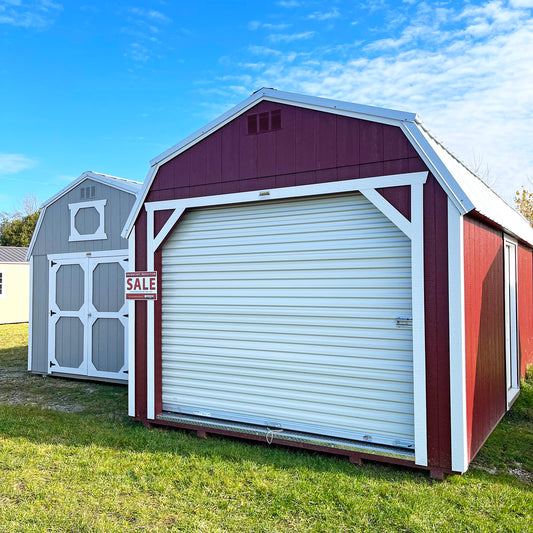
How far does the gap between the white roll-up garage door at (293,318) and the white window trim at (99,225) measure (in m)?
3.10

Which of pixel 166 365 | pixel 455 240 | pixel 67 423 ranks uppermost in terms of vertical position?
pixel 455 240

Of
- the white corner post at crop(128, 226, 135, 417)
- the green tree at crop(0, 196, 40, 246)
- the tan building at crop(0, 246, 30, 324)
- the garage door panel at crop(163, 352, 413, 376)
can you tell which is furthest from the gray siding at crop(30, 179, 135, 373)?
the green tree at crop(0, 196, 40, 246)

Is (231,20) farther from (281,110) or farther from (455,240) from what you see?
(455,240)

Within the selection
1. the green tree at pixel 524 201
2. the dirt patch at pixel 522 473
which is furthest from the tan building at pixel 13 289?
the green tree at pixel 524 201

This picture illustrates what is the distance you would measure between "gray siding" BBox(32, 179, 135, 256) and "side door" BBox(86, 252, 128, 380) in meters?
0.27

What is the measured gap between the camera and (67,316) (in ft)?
27.3

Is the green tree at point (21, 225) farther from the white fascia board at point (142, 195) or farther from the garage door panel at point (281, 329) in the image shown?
the garage door panel at point (281, 329)

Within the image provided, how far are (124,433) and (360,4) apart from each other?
20.3 ft

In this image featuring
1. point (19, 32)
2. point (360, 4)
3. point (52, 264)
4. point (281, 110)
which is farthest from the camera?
point (19, 32)

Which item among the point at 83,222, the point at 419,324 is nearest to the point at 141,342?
the point at 419,324

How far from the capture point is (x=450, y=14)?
7.33m

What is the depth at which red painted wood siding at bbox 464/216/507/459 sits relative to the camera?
3902 mm

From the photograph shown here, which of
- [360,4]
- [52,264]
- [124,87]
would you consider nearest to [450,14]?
[360,4]

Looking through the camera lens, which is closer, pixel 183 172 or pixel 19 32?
pixel 183 172
